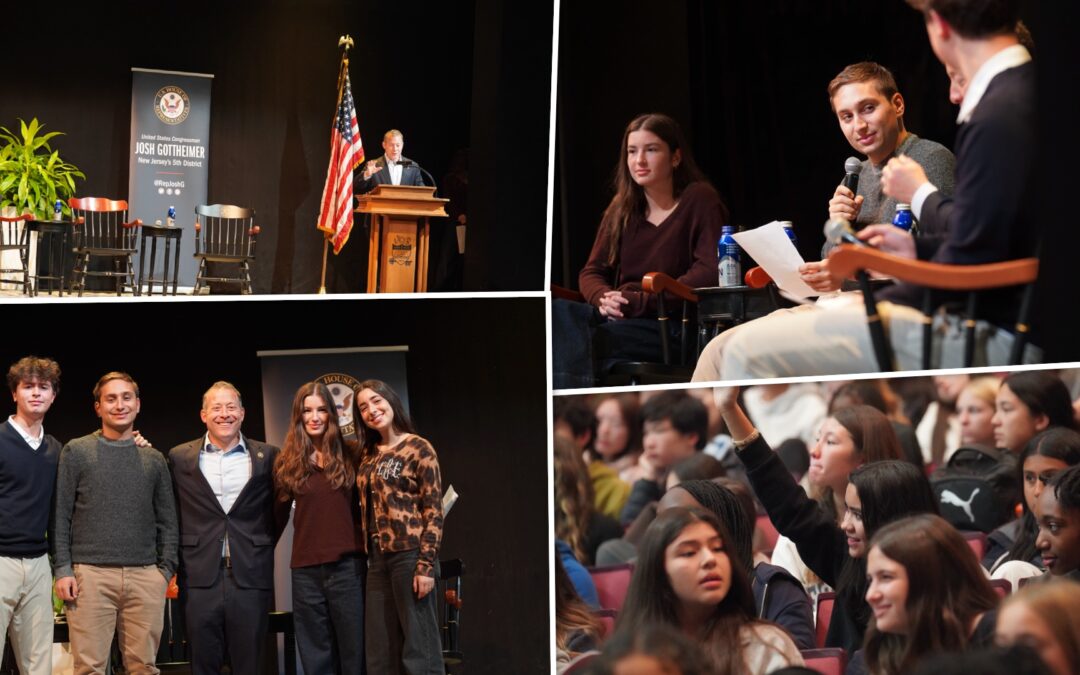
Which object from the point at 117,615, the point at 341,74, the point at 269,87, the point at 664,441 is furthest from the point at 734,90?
the point at 269,87

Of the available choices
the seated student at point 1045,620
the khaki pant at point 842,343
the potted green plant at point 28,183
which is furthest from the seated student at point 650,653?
the potted green plant at point 28,183

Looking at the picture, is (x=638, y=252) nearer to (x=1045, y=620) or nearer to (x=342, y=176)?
(x=1045, y=620)

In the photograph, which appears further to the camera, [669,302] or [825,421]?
[669,302]

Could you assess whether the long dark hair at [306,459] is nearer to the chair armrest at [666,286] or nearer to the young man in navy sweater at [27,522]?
the young man in navy sweater at [27,522]

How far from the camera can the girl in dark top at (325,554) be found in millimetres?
5230

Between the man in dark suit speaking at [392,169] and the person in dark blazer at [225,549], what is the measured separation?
16.0ft

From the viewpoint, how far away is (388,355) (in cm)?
607

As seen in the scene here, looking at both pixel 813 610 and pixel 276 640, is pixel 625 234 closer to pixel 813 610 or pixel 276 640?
pixel 813 610

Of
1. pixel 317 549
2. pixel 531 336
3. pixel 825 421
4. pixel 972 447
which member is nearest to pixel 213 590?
pixel 317 549

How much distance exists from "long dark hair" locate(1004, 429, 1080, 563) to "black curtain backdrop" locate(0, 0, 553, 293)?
6496 millimetres

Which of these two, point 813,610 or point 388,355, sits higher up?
point 388,355

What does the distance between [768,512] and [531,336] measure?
221cm

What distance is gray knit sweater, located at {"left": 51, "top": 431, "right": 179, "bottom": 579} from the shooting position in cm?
504

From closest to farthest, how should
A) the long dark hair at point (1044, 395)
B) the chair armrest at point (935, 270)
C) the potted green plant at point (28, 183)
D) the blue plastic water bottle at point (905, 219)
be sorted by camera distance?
the chair armrest at point (935, 270), the blue plastic water bottle at point (905, 219), the long dark hair at point (1044, 395), the potted green plant at point (28, 183)
